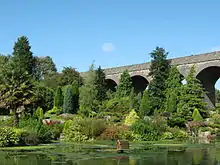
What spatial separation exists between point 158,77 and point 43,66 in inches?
1260

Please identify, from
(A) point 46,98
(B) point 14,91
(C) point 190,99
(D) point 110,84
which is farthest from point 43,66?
(B) point 14,91

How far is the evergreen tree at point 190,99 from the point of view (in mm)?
35659

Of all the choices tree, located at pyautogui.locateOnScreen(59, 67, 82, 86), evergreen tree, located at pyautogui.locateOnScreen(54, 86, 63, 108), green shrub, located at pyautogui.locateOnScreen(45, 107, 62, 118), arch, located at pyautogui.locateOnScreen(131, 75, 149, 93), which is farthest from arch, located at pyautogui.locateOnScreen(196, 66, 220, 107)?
tree, located at pyautogui.locateOnScreen(59, 67, 82, 86)

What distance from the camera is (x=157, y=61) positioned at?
143 ft

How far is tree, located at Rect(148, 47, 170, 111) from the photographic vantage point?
41.9 m

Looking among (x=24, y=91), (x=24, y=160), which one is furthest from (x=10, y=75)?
(x=24, y=160)

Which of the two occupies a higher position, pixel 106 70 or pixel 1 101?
pixel 106 70

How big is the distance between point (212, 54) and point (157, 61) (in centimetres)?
596

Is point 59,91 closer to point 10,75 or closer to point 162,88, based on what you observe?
point 162,88

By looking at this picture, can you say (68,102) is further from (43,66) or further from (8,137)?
(43,66)

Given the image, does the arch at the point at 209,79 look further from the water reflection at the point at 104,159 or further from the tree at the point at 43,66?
the tree at the point at 43,66

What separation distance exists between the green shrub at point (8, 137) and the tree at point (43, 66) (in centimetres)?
4758

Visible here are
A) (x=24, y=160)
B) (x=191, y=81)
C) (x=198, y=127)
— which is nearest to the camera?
(x=24, y=160)

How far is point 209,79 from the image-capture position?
44625mm
